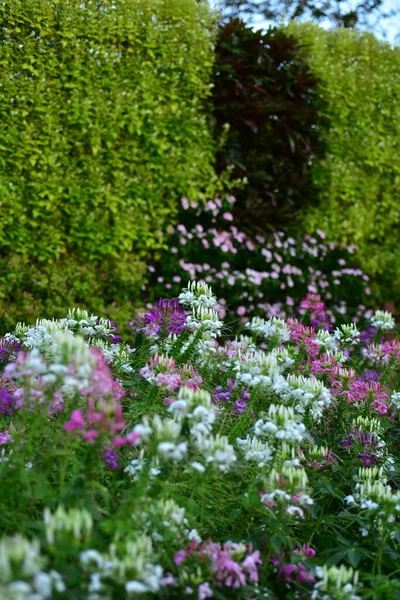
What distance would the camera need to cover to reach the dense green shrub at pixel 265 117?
6.38 m

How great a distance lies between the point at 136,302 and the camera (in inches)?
232

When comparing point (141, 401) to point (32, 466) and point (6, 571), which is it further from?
point (6, 571)

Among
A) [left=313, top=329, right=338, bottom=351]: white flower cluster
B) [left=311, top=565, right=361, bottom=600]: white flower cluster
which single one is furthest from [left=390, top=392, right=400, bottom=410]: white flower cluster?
[left=311, top=565, right=361, bottom=600]: white flower cluster

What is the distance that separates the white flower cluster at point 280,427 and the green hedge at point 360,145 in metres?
4.91

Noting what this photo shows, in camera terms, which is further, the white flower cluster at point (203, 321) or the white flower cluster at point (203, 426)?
the white flower cluster at point (203, 321)

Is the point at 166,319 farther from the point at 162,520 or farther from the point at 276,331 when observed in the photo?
the point at 162,520

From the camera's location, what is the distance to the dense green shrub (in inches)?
251

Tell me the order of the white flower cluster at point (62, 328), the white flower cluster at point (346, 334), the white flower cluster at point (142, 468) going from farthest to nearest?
1. the white flower cluster at point (346, 334)
2. the white flower cluster at point (62, 328)
3. the white flower cluster at point (142, 468)

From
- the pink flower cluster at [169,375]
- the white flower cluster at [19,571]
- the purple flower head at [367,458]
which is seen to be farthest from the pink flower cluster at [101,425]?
the purple flower head at [367,458]

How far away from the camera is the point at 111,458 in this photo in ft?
7.39

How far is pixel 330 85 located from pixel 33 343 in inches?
203

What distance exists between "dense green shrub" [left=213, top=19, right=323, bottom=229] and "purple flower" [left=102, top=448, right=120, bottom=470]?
14.5 feet

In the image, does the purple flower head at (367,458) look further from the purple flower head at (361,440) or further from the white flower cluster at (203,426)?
Result: the white flower cluster at (203,426)

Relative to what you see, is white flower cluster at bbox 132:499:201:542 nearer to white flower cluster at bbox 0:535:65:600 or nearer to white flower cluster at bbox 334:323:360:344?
white flower cluster at bbox 0:535:65:600
